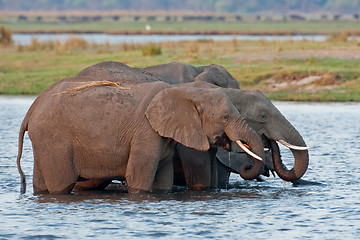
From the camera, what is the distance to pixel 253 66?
26734 mm

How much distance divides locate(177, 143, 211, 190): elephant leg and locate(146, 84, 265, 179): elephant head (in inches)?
26.6

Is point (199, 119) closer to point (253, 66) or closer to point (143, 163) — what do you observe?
point (143, 163)

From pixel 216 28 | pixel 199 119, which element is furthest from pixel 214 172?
pixel 216 28

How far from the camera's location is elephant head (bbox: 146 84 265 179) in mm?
10414

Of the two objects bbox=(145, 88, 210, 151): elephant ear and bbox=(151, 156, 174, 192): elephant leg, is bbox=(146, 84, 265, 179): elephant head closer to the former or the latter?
bbox=(145, 88, 210, 151): elephant ear

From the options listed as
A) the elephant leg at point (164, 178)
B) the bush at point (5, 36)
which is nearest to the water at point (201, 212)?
the elephant leg at point (164, 178)

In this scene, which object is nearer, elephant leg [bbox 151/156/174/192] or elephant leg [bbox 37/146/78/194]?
elephant leg [bbox 37/146/78/194]

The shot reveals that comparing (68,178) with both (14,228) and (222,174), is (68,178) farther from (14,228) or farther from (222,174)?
(222,174)

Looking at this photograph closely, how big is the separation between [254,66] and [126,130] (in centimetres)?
1658

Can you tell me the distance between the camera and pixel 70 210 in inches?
399

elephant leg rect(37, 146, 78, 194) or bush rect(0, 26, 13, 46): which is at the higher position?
bush rect(0, 26, 13, 46)

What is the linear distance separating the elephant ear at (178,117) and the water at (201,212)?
32.2 inches

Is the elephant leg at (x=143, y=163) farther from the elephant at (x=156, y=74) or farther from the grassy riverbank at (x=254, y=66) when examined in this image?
the grassy riverbank at (x=254, y=66)

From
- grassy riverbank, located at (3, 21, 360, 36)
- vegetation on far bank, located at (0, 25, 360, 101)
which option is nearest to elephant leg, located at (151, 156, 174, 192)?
vegetation on far bank, located at (0, 25, 360, 101)
